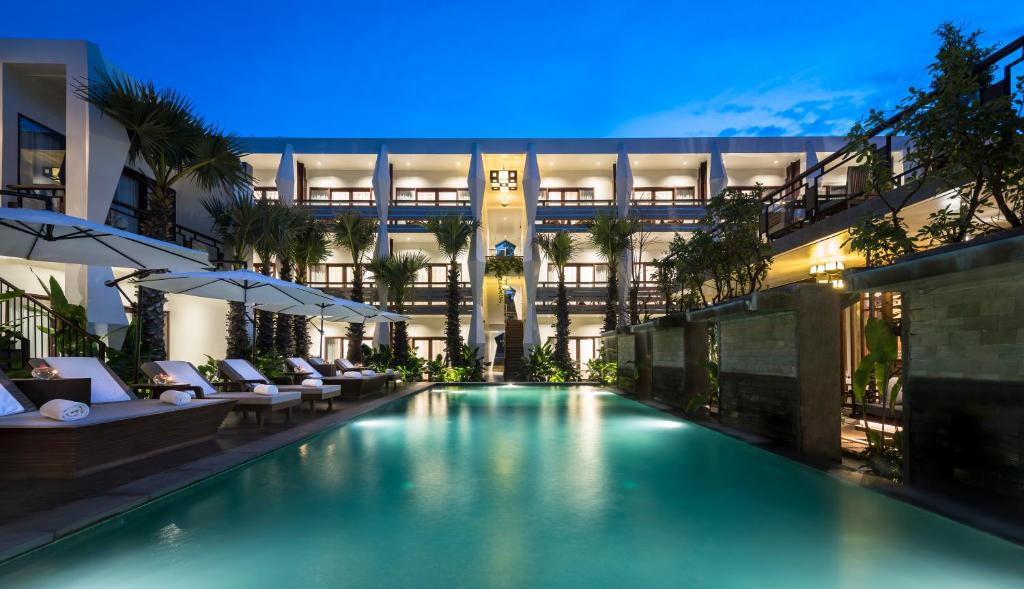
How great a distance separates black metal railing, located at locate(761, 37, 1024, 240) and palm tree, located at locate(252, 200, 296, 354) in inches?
514

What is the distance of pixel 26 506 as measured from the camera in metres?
4.74

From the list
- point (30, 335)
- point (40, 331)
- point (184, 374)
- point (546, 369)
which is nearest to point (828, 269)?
point (546, 369)

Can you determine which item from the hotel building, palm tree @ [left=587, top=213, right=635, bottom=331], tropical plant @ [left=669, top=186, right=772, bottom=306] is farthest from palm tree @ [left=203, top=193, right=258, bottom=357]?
tropical plant @ [left=669, top=186, right=772, bottom=306]

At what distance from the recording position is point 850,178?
1116 cm

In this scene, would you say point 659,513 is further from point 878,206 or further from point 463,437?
point 878,206

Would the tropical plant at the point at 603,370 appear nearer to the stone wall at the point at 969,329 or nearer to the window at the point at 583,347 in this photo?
the window at the point at 583,347

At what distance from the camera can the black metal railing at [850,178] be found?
619 centimetres

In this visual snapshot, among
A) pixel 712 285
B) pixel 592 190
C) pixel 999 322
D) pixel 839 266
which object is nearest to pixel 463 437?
pixel 999 322

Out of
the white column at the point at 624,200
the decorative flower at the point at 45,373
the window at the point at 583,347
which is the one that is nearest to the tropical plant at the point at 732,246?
the decorative flower at the point at 45,373

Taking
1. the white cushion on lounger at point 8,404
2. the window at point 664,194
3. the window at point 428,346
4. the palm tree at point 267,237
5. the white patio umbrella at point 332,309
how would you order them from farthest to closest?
the window at point 428,346, the window at point 664,194, the palm tree at point 267,237, the white patio umbrella at point 332,309, the white cushion on lounger at point 8,404

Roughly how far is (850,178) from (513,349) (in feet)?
58.8

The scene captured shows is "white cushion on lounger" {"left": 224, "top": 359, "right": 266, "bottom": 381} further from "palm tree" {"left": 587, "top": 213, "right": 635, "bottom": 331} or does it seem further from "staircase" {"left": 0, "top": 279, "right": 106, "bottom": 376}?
"palm tree" {"left": 587, "top": 213, "right": 635, "bottom": 331}

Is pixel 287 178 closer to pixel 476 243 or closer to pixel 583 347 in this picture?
pixel 476 243

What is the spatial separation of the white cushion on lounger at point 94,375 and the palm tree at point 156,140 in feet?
13.8
